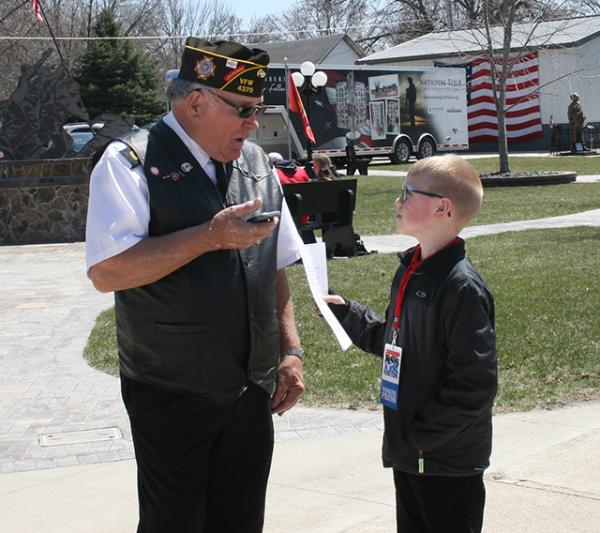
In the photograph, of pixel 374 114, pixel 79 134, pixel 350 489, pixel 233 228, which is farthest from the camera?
pixel 374 114

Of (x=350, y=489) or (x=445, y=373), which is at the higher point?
(x=445, y=373)

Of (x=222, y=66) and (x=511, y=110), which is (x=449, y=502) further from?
(x=511, y=110)

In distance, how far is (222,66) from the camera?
313 centimetres

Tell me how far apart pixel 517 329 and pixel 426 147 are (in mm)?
29747

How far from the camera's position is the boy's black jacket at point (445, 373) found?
3.09 metres

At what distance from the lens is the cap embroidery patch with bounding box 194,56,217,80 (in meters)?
3.12

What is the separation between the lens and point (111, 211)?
9.77 ft

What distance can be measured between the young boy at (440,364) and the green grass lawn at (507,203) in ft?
42.1

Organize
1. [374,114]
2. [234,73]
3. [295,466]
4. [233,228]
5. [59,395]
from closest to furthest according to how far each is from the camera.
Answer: [233,228]
[234,73]
[295,466]
[59,395]
[374,114]

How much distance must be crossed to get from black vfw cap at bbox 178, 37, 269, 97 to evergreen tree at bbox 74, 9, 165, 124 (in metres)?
42.1

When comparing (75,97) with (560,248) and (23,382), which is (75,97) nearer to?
(560,248)

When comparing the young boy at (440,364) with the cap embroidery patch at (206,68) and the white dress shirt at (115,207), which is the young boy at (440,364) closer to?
the cap embroidery patch at (206,68)

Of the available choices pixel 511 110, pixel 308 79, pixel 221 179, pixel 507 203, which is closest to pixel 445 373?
Answer: pixel 221 179

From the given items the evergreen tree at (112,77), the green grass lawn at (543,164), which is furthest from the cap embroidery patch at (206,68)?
the evergreen tree at (112,77)
